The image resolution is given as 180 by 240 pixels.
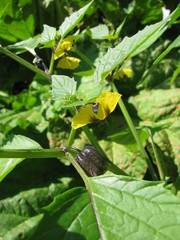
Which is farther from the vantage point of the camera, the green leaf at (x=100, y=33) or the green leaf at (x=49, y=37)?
the green leaf at (x=100, y=33)

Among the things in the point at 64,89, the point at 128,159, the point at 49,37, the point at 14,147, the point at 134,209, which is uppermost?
the point at 49,37

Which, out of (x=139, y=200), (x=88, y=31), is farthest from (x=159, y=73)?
(x=139, y=200)

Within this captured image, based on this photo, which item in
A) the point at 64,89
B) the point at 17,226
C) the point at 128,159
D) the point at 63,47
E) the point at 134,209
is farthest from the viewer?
the point at 128,159

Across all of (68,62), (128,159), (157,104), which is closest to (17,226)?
(128,159)

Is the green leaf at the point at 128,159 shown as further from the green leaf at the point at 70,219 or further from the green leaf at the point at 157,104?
the green leaf at the point at 70,219

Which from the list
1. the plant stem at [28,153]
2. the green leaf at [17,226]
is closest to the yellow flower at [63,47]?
the plant stem at [28,153]

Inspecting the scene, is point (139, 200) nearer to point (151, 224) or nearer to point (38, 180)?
point (151, 224)

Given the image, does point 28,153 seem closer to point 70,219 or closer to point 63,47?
point 70,219
